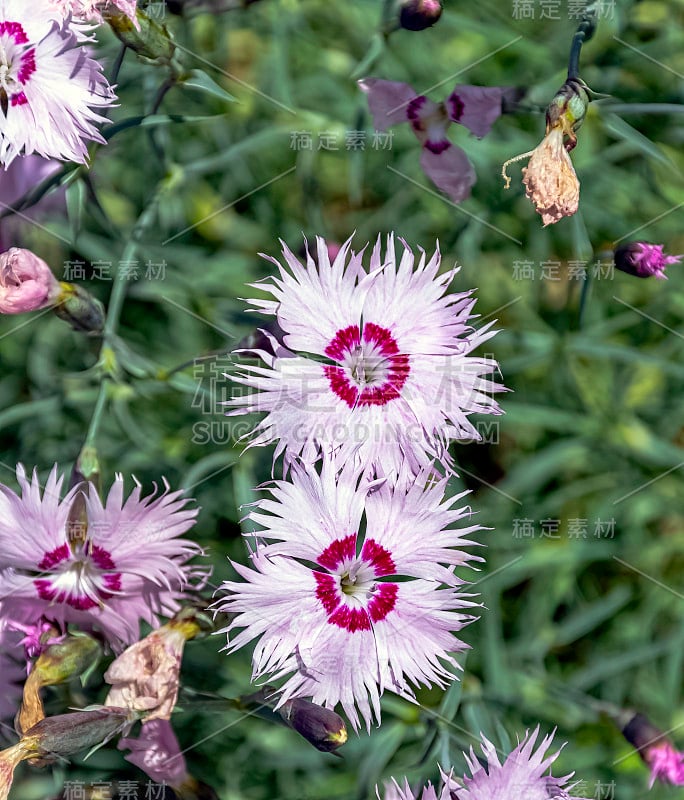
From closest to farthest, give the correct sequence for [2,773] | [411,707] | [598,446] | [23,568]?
[2,773] < [23,568] < [411,707] < [598,446]

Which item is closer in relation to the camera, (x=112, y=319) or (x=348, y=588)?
(x=348, y=588)

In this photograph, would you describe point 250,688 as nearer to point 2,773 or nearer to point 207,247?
point 2,773

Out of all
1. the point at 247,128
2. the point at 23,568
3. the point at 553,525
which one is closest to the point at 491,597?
the point at 553,525

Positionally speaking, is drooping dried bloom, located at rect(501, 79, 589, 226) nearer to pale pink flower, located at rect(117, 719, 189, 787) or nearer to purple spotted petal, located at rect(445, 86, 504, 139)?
purple spotted petal, located at rect(445, 86, 504, 139)

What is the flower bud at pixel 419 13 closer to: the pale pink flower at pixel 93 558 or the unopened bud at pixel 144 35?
the unopened bud at pixel 144 35

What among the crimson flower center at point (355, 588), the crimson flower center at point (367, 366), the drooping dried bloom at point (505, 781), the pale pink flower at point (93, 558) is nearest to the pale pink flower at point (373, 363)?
the crimson flower center at point (367, 366)

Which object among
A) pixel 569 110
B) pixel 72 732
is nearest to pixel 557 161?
pixel 569 110

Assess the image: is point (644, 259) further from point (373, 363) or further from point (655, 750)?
point (655, 750)
